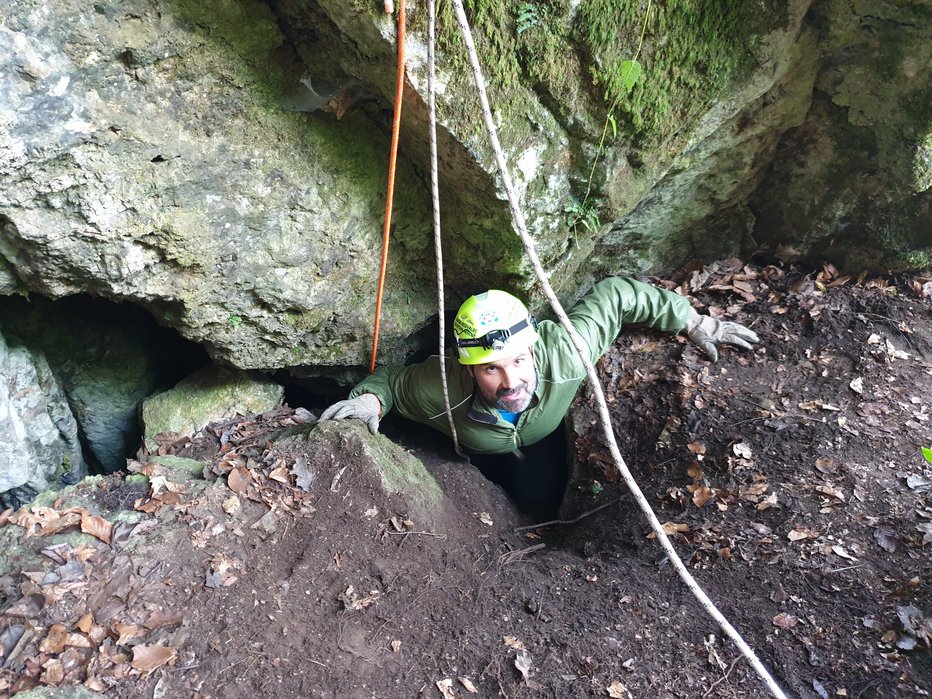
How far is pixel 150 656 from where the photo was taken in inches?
119

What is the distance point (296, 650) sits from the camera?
318cm

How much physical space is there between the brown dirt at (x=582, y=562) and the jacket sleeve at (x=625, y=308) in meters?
0.36

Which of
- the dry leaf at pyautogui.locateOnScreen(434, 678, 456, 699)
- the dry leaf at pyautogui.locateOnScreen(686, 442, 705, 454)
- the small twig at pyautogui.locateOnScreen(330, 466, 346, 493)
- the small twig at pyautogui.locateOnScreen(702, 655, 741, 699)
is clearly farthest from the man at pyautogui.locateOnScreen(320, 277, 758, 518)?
the small twig at pyautogui.locateOnScreen(702, 655, 741, 699)

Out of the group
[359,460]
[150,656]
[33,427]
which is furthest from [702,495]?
[33,427]

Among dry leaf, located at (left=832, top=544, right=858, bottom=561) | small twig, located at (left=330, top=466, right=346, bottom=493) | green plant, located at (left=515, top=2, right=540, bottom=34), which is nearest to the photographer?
dry leaf, located at (left=832, top=544, right=858, bottom=561)

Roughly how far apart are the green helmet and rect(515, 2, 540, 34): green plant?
165 cm

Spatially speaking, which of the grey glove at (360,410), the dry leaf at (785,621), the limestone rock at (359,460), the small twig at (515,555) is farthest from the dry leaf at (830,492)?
the grey glove at (360,410)

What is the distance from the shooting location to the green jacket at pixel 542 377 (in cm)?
484

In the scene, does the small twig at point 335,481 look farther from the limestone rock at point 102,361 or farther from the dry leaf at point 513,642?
the limestone rock at point 102,361

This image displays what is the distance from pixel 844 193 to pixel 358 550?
452 centimetres

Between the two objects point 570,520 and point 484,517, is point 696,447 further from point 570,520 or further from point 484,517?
point 484,517

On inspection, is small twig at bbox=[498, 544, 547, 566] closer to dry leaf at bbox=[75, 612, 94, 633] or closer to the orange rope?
the orange rope

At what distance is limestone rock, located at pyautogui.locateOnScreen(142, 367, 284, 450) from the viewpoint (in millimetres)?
4691

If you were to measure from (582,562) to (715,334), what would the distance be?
2110 mm
